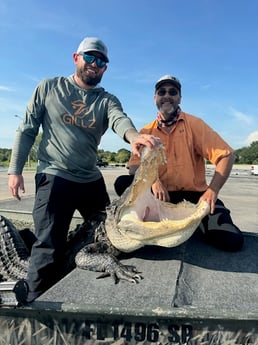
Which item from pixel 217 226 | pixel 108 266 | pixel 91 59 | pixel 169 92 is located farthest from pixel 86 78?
pixel 217 226

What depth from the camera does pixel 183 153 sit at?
3531 millimetres

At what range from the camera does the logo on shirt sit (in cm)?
330

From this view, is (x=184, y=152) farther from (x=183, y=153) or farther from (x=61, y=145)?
(x=61, y=145)

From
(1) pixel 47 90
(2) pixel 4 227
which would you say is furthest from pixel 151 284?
(2) pixel 4 227

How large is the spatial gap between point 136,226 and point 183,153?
1.14 m

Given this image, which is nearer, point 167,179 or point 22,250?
point 167,179

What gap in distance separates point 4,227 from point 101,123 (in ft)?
5.56

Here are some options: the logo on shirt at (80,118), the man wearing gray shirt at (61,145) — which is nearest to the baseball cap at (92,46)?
the man wearing gray shirt at (61,145)

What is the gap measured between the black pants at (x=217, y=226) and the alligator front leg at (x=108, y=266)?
89cm

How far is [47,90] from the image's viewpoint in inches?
133

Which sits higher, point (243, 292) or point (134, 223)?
point (134, 223)

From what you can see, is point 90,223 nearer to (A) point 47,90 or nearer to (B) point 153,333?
(A) point 47,90

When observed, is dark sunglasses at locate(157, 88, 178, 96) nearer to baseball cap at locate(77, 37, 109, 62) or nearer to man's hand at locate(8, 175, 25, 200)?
baseball cap at locate(77, 37, 109, 62)

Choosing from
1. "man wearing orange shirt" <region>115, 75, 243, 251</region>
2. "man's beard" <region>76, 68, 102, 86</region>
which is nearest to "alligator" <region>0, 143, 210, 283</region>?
"man wearing orange shirt" <region>115, 75, 243, 251</region>
